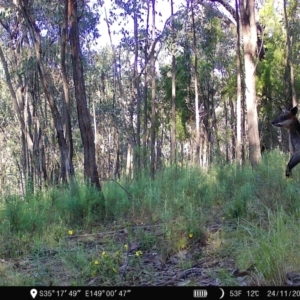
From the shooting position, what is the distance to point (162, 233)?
17.7 ft

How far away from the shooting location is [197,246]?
487cm

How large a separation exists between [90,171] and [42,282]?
5.05 meters

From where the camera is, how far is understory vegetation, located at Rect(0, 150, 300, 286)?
387 cm

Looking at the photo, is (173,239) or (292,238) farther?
(173,239)

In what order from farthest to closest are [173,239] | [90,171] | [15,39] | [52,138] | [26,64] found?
[52,138] < [15,39] < [26,64] < [90,171] < [173,239]

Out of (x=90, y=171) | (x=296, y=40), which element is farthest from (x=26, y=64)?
(x=296, y=40)
